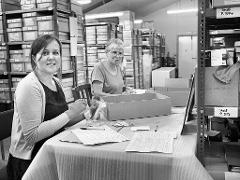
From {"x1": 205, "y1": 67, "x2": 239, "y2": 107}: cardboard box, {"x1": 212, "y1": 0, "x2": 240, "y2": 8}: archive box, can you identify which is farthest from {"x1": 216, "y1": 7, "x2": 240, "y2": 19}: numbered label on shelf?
{"x1": 205, "y1": 67, "x2": 239, "y2": 107}: cardboard box

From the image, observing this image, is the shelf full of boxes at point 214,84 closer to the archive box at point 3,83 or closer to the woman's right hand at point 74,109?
the woman's right hand at point 74,109

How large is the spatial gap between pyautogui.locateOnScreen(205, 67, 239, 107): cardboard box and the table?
28 centimetres

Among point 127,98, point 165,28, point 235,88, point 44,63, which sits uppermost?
point 165,28

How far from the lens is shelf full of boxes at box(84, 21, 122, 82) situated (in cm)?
671

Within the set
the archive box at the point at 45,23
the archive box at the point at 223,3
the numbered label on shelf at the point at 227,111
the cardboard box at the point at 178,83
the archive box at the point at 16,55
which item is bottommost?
the numbered label on shelf at the point at 227,111

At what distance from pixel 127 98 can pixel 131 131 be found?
0.63m

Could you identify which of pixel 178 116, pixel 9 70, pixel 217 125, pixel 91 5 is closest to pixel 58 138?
pixel 178 116

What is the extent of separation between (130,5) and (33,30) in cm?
966

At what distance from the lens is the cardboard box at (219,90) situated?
1.46 metres

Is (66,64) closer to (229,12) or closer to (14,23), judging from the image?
(14,23)

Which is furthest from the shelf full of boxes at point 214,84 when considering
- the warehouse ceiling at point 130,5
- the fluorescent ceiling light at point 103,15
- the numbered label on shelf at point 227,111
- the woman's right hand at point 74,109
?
the warehouse ceiling at point 130,5

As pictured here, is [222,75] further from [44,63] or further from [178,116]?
[44,63]

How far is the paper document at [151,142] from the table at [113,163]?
0.11 ft

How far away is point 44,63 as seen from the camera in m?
2.19
